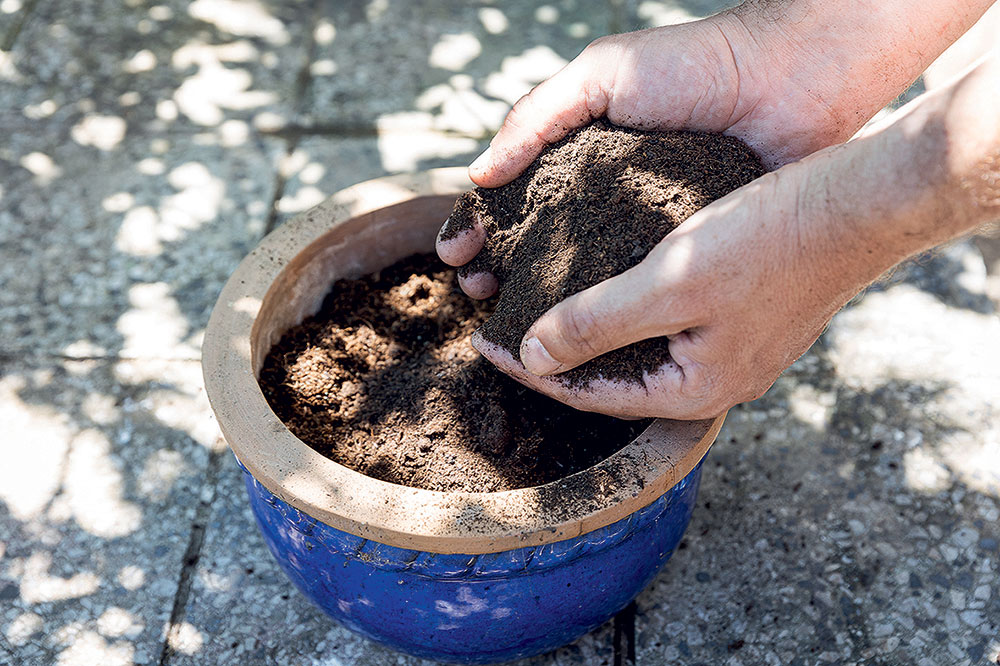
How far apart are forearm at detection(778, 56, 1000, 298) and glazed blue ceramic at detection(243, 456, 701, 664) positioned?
2.28ft

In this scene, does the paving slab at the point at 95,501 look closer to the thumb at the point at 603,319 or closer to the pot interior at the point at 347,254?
the pot interior at the point at 347,254

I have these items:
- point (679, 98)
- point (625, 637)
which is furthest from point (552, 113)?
point (625, 637)

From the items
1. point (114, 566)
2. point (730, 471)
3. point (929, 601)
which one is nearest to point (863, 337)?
point (730, 471)

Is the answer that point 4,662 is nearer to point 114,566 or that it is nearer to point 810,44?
point 114,566

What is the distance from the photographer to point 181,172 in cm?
383

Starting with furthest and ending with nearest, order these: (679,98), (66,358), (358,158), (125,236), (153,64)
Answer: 1. (153,64)
2. (358,158)
3. (125,236)
4. (66,358)
5. (679,98)

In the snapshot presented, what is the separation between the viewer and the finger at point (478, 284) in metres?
2.36

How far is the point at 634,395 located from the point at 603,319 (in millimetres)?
231

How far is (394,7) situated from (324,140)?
44.3 inches

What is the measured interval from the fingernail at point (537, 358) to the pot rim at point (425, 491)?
0.77ft

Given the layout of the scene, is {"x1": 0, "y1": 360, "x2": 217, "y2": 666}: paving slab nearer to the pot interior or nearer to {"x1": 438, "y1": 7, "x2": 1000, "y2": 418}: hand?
the pot interior

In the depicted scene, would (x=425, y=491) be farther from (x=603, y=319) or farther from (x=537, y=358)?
(x=603, y=319)

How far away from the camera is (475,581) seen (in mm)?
1991

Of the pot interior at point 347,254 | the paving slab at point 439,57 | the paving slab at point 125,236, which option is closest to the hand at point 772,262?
the pot interior at point 347,254
